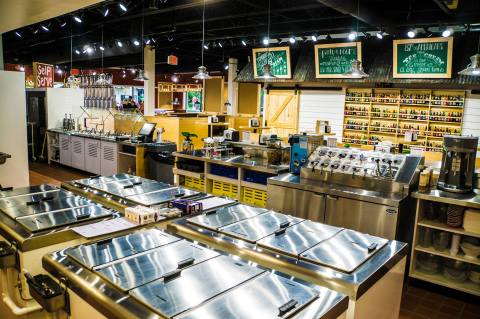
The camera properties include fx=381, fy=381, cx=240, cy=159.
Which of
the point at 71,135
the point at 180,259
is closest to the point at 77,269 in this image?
the point at 180,259

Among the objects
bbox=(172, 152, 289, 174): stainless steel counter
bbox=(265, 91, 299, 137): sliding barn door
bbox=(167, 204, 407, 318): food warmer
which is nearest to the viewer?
bbox=(167, 204, 407, 318): food warmer

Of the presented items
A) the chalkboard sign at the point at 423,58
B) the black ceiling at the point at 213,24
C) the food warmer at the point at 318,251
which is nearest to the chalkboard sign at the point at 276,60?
the black ceiling at the point at 213,24

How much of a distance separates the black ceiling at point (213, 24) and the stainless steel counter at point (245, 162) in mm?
2696

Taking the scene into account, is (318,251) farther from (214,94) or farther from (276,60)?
(214,94)

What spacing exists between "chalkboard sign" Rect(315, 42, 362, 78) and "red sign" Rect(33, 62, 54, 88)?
25.4ft

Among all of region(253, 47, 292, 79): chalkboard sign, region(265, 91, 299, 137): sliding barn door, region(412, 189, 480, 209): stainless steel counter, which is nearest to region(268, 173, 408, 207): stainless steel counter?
region(412, 189, 480, 209): stainless steel counter

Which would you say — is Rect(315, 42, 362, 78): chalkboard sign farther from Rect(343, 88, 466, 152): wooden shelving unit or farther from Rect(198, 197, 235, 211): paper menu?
Rect(198, 197, 235, 211): paper menu

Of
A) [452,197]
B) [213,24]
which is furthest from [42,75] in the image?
[452,197]

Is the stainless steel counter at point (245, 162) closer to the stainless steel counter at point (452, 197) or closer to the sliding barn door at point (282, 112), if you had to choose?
the stainless steel counter at point (452, 197)

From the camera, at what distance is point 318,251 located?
232 cm

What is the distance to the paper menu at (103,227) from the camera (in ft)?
8.38

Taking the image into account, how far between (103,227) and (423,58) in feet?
25.7

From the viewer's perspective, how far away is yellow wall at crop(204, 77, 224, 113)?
1869cm

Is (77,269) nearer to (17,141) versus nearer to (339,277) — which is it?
(339,277)
